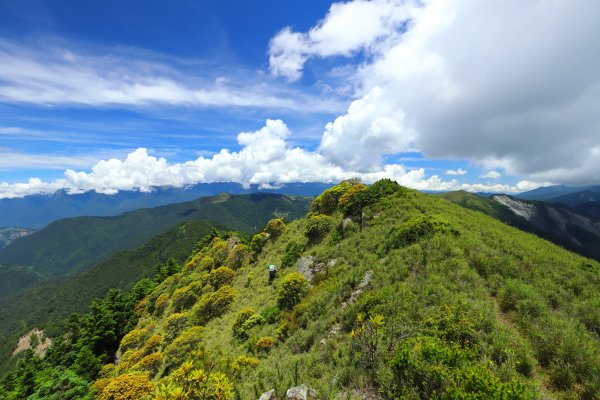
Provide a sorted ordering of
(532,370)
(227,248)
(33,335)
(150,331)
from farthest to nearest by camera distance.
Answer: (33,335), (227,248), (150,331), (532,370)

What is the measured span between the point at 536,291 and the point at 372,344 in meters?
10.4

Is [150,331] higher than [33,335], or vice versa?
[150,331]

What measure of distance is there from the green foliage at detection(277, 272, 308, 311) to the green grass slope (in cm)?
10

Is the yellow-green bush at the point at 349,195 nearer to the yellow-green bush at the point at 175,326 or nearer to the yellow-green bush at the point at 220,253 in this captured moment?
the yellow-green bush at the point at 175,326

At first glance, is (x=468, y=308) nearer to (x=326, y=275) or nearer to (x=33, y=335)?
(x=326, y=275)

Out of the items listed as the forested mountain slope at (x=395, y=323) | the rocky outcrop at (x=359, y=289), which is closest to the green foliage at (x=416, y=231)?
the forested mountain slope at (x=395, y=323)

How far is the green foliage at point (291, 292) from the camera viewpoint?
25414mm

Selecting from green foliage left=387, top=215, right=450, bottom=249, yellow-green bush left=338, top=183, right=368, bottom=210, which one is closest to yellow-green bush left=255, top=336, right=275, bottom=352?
green foliage left=387, top=215, right=450, bottom=249

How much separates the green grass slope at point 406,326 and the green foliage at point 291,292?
102 mm

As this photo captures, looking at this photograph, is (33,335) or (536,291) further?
(33,335)

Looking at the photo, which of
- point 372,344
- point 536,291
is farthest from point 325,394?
point 536,291

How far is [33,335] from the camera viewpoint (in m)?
176

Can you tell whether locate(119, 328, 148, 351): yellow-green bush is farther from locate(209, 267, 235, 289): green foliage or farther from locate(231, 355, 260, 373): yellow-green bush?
locate(231, 355, 260, 373): yellow-green bush

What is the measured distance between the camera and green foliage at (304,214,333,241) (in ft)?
121
